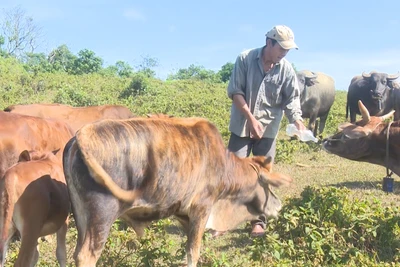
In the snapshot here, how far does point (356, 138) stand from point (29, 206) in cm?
366

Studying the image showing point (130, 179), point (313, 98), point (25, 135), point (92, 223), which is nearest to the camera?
point (92, 223)

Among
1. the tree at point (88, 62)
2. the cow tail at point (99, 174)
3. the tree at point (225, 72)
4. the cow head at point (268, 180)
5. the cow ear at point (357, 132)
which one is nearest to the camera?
the cow tail at point (99, 174)

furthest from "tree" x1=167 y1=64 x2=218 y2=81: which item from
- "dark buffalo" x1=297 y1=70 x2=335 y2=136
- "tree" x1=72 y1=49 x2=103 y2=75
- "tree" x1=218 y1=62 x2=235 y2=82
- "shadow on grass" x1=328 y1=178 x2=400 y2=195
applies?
"shadow on grass" x1=328 y1=178 x2=400 y2=195

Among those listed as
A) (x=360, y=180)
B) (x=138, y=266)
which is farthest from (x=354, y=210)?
(x=360, y=180)

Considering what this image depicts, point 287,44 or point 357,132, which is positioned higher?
point 287,44

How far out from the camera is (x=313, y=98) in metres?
15.3

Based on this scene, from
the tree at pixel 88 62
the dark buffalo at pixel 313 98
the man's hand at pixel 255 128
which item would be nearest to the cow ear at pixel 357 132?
the man's hand at pixel 255 128

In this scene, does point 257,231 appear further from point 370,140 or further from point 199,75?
point 199,75

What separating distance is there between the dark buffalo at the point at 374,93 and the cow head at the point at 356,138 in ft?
28.6

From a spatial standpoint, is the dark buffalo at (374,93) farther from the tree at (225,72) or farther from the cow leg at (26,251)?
the tree at (225,72)

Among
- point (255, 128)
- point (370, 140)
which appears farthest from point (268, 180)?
point (370, 140)

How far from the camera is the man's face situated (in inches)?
214

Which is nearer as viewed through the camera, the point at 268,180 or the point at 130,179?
the point at 130,179

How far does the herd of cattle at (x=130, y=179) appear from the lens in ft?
11.6
